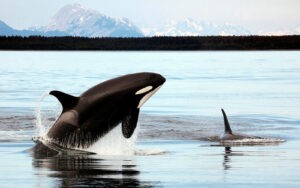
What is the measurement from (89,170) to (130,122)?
224 cm

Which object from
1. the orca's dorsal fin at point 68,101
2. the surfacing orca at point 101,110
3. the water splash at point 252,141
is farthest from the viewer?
the water splash at point 252,141

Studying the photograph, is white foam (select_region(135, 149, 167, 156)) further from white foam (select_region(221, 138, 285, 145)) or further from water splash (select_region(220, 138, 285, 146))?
white foam (select_region(221, 138, 285, 145))

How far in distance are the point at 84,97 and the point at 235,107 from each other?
17.4 metres

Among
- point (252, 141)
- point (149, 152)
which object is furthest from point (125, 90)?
point (252, 141)

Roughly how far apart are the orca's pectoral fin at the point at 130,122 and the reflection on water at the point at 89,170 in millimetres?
494

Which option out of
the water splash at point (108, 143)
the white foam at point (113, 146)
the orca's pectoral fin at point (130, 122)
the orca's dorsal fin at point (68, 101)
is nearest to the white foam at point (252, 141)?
the water splash at point (108, 143)

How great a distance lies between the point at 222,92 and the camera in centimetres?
4388

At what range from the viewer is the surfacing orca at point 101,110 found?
16.7 metres

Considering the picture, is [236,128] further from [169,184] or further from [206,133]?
[169,184]

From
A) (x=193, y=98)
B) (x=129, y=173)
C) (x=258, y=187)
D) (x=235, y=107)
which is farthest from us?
(x=193, y=98)

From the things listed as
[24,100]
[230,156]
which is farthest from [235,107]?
[230,156]

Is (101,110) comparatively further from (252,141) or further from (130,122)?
(252,141)

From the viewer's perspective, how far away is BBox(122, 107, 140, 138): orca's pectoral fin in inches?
670

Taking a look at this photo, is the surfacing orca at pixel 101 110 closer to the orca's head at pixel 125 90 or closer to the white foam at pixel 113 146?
the orca's head at pixel 125 90
